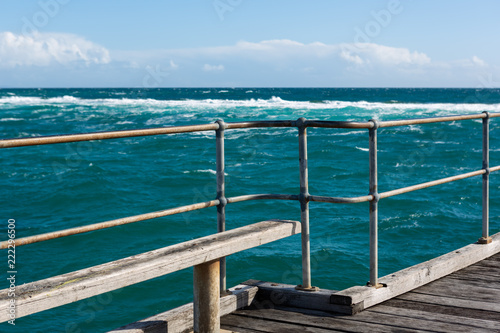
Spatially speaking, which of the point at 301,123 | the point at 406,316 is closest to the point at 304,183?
the point at 301,123

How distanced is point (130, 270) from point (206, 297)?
0.66 m

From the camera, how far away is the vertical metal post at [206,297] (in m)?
2.60

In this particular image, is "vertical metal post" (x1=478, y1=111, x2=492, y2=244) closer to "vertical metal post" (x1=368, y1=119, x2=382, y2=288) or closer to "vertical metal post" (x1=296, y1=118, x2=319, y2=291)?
"vertical metal post" (x1=368, y1=119, x2=382, y2=288)

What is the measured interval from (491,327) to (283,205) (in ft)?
25.6

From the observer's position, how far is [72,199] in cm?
1185

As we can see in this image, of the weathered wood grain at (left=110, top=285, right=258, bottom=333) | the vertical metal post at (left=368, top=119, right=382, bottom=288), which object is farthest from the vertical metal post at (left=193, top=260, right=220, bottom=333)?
the vertical metal post at (left=368, top=119, right=382, bottom=288)

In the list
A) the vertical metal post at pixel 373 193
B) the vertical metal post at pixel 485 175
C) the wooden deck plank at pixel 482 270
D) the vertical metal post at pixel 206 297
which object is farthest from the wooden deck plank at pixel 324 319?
the vertical metal post at pixel 485 175

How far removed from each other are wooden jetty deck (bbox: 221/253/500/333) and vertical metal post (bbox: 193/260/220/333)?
0.70 feet

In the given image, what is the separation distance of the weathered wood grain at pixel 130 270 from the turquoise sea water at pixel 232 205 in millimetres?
3678

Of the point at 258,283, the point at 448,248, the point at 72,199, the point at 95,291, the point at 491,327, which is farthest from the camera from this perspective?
the point at 72,199

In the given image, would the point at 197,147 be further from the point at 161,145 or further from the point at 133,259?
the point at 133,259

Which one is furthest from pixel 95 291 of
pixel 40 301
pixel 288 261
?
pixel 288 261

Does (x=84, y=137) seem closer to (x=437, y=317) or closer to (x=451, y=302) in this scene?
(x=437, y=317)

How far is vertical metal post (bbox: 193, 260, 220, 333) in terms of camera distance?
2.60 m
